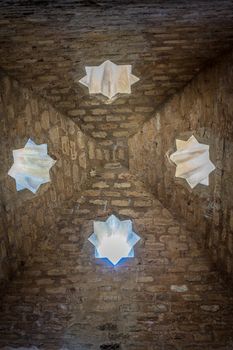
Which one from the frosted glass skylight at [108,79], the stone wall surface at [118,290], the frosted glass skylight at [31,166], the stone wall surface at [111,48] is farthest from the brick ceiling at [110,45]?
the stone wall surface at [118,290]

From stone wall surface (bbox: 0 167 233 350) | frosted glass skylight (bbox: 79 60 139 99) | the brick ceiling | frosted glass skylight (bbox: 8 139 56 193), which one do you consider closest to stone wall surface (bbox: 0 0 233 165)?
the brick ceiling

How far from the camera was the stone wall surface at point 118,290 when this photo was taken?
18.6ft

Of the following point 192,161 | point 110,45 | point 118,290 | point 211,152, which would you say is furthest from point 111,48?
point 118,290

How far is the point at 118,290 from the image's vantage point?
20.1ft

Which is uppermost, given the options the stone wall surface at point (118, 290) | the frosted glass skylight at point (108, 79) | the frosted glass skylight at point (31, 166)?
the frosted glass skylight at point (108, 79)

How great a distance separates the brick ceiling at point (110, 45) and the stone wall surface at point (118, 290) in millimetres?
914

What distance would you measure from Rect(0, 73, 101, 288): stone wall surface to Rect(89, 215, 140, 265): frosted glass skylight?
0.58 metres

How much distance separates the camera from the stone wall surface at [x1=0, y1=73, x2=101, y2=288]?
19.2 ft

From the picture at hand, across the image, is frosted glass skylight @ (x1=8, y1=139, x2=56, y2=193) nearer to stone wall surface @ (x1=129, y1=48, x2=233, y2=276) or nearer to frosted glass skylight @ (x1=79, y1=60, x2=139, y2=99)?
frosted glass skylight @ (x1=79, y1=60, x2=139, y2=99)

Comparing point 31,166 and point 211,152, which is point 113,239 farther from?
point 211,152

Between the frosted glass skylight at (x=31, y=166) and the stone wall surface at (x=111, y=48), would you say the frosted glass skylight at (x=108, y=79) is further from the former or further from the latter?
the frosted glass skylight at (x=31, y=166)

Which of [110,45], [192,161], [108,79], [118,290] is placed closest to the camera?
[110,45]

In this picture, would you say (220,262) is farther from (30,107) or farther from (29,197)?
(30,107)

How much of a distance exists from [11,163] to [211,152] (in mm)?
2193
